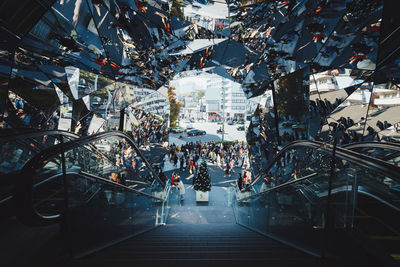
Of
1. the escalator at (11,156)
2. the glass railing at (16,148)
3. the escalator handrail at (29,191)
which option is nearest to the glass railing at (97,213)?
the escalator handrail at (29,191)

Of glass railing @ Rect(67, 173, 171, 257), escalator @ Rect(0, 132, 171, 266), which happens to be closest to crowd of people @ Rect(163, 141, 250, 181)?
glass railing @ Rect(67, 173, 171, 257)

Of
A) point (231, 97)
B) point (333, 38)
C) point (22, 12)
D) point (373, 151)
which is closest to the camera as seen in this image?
point (373, 151)

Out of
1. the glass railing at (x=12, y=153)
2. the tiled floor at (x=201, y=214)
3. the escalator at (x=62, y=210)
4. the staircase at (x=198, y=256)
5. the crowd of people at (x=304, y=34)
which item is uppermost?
the crowd of people at (x=304, y=34)

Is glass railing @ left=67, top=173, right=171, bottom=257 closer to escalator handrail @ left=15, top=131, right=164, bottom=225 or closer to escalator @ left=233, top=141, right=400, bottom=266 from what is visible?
escalator handrail @ left=15, top=131, right=164, bottom=225

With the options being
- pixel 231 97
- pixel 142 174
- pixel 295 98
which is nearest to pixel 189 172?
pixel 142 174

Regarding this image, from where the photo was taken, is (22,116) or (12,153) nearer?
(12,153)

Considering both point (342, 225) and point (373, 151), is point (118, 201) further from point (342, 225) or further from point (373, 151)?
point (373, 151)

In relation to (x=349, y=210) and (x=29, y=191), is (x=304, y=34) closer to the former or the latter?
(x=349, y=210)

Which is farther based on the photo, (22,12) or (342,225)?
(22,12)

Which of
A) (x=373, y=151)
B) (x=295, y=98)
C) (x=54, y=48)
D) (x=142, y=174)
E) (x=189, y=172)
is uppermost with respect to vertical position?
(x=54, y=48)

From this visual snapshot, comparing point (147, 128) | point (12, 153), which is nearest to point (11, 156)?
point (12, 153)

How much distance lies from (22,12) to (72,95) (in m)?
4.56

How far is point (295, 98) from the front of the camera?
7.71 meters

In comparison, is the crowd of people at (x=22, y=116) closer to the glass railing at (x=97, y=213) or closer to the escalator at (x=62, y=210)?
the escalator at (x=62, y=210)
